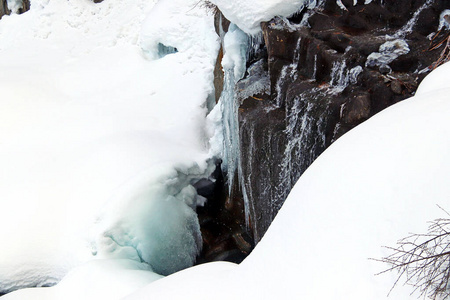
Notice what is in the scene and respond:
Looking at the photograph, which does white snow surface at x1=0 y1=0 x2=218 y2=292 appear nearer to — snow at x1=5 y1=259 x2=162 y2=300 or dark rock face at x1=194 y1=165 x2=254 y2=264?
dark rock face at x1=194 y1=165 x2=254 y2=264

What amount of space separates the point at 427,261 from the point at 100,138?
5423 millimetres

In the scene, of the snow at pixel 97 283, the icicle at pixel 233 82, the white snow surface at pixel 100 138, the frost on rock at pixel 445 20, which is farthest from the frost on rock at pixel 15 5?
the frost on rock at pixel 445 20

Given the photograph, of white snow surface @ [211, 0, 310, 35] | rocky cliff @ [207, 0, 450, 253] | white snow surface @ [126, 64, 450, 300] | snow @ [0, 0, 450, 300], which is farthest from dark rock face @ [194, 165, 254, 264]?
white snow surface @ [126, 64, 450, 300]

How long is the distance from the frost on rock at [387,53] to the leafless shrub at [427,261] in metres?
2.55

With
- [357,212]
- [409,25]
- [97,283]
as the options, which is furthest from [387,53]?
[97,283]

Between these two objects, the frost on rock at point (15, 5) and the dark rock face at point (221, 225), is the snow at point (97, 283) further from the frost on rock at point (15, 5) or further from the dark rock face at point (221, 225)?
the frost on rock at point (15, 5)

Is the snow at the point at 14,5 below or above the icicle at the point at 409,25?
above

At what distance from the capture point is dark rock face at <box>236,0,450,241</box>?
4.01m

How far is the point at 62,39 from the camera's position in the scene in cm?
988

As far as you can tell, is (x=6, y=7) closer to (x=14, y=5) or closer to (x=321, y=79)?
(x=14, y=5)

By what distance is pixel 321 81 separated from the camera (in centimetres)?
444

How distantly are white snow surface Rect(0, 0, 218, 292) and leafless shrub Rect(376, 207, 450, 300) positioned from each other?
11.9 feet

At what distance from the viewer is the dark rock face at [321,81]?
13.1 feet

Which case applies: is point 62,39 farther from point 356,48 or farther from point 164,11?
point 356,48
